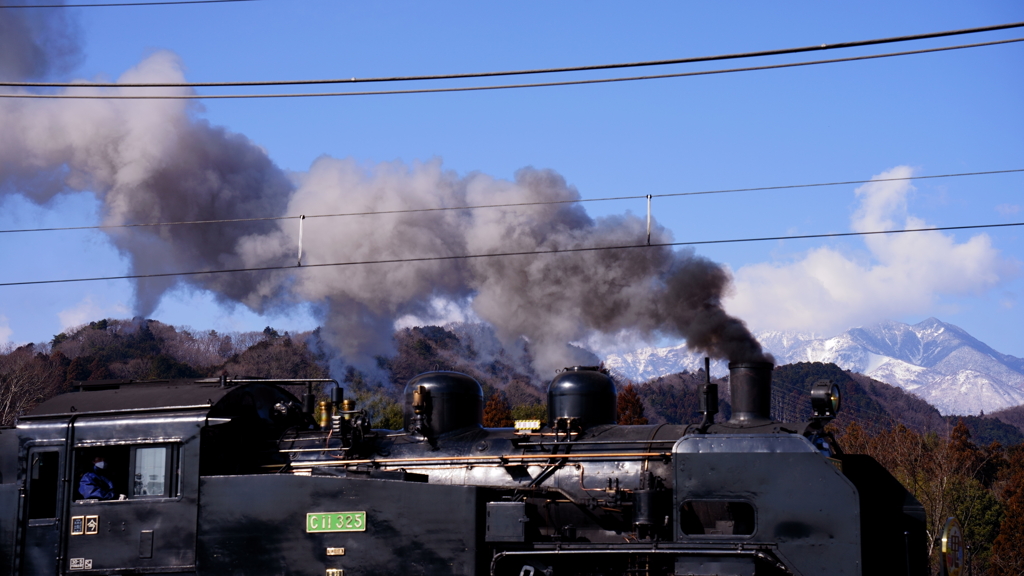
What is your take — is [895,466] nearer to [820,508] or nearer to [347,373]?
[820,508]

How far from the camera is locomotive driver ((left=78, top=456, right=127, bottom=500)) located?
9938mm

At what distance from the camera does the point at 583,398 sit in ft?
35.5

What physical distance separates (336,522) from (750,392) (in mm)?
4660

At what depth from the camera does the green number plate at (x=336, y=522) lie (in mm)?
9297

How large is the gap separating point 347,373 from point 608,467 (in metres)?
77.2

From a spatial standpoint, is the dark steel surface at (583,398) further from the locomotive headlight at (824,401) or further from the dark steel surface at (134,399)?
the dark steel surface at (134,399)

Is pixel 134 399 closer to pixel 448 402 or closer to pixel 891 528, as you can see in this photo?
pixel 448 402

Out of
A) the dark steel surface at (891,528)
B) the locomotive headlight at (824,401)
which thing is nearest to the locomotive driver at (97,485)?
the locomotive headlight at (824,401)

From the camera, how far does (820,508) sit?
835 centimetres

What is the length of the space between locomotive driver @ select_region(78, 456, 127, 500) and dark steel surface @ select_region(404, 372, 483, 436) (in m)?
3.34

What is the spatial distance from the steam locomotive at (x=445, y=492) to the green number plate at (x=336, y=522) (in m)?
0.02

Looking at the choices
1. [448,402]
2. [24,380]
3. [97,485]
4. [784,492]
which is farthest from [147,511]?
[24,380]

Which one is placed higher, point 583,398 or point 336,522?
point 583,398

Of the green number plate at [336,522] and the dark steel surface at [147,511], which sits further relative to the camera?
the dark steel surface at [147,511]
